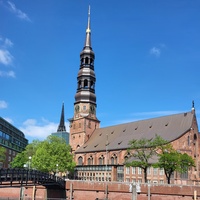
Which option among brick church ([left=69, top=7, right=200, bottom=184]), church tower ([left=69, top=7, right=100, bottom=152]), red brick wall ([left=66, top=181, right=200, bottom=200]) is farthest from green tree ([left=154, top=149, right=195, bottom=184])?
church tower ([left=69, top=7, right=100, bottom=152])

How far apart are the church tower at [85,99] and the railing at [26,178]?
43282 millimetres

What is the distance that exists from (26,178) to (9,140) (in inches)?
2785

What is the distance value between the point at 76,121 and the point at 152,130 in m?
29.1

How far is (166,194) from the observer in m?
42.4

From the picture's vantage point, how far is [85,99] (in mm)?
92750

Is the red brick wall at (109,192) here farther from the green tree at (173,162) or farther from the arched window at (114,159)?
the arched window at (114,159)

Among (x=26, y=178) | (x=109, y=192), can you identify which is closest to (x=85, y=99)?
(x=109, y=192)

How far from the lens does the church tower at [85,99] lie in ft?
304

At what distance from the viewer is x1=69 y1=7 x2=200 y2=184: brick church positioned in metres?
67.8

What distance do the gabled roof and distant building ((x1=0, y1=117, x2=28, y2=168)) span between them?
87.4 ft

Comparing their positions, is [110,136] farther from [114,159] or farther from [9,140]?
[9,140]

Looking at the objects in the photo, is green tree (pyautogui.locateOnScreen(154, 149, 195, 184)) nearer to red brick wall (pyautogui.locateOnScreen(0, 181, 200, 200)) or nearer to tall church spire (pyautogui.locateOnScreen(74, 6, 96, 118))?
red brick wall (pyautogui.locateOnScreen(0, 181, 200, 200))

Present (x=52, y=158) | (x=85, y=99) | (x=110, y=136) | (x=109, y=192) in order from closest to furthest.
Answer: (x=109, y=192) < (x=52, y=158) < (x=110, y=136) < (x=85, y=99)

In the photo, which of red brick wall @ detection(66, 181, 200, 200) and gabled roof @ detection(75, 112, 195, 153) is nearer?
red brick wall @ detection(66, 181, 200, 200)
